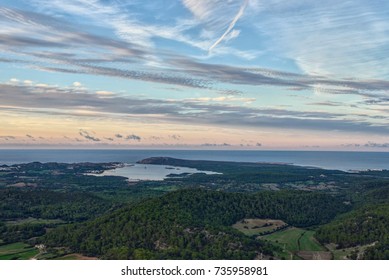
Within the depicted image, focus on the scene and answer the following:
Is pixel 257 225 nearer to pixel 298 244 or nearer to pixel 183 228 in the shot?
pixel 298 244

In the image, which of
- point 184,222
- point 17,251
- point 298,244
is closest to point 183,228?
point 184,222

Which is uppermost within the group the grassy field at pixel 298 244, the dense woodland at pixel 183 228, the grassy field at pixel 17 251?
the dense woodland at pixel 183 228

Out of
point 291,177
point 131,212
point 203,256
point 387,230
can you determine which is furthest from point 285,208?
point 291,177

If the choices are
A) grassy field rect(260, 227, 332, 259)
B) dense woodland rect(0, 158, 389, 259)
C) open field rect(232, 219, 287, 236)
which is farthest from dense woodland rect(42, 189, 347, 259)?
grassy field rect(260, 227, 332, 259)

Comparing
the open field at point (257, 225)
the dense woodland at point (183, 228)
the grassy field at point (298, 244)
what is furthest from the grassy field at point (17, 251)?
the open field at point (257, 225)

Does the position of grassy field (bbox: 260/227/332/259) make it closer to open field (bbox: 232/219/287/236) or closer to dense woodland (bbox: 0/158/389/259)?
dense woodland (bbox: 0/158/389/259)

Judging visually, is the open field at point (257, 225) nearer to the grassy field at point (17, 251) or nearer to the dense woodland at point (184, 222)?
the dense woodland at point (184, 222)
